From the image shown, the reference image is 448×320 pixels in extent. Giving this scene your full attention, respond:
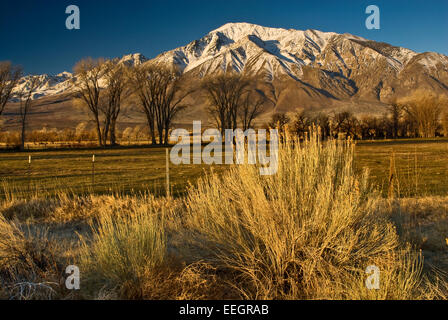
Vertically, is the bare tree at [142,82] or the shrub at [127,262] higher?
the bare tree at [142,82]

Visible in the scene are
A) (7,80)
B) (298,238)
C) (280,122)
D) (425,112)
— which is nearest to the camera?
(298,238)

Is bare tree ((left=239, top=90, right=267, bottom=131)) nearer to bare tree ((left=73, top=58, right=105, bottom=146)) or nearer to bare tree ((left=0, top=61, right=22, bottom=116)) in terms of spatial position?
bare tree ((left=73, top=58, right=105, bottom=146))

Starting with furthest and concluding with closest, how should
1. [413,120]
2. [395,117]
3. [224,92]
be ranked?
[413,120], [395,117], [224,92]

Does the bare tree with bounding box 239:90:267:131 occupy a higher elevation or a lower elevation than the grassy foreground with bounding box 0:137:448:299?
higher

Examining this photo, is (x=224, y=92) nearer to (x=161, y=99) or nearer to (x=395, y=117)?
(x=161, y=99)

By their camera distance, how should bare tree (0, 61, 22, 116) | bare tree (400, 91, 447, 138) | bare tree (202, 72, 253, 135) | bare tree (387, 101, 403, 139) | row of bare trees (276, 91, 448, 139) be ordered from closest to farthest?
bare tree (0, 61, 22, 116)
bare tree (202, 72, 253, 135)
row of bare trees (276, 91, 448, 139)
bare tree (387, 101, 403, 139)
bare tree (400, 91, 447, 138)

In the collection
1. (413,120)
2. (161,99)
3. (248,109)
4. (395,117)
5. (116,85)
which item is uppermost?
(116,85)

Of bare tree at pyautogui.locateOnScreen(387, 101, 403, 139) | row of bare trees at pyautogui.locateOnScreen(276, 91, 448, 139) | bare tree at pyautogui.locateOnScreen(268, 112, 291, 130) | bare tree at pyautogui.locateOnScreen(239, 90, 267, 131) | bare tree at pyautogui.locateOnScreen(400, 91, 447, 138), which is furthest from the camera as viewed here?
bare tree at pyautogui.locateOnScreen(400, 91, 447, 138)

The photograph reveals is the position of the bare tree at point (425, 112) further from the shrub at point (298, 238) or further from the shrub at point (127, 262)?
the shrub at point (127, 262)

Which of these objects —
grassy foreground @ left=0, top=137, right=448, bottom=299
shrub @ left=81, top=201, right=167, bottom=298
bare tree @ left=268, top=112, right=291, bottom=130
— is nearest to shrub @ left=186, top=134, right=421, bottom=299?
grassy foreground @ left=0, top=137, right=448, bottom=299

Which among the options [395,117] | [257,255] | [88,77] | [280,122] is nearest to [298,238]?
[257,255]

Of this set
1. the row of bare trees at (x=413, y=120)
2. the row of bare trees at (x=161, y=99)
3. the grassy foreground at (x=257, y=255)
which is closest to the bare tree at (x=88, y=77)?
the row of bare trees at (x=161, y=99)

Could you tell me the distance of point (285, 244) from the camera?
A: 399cm
